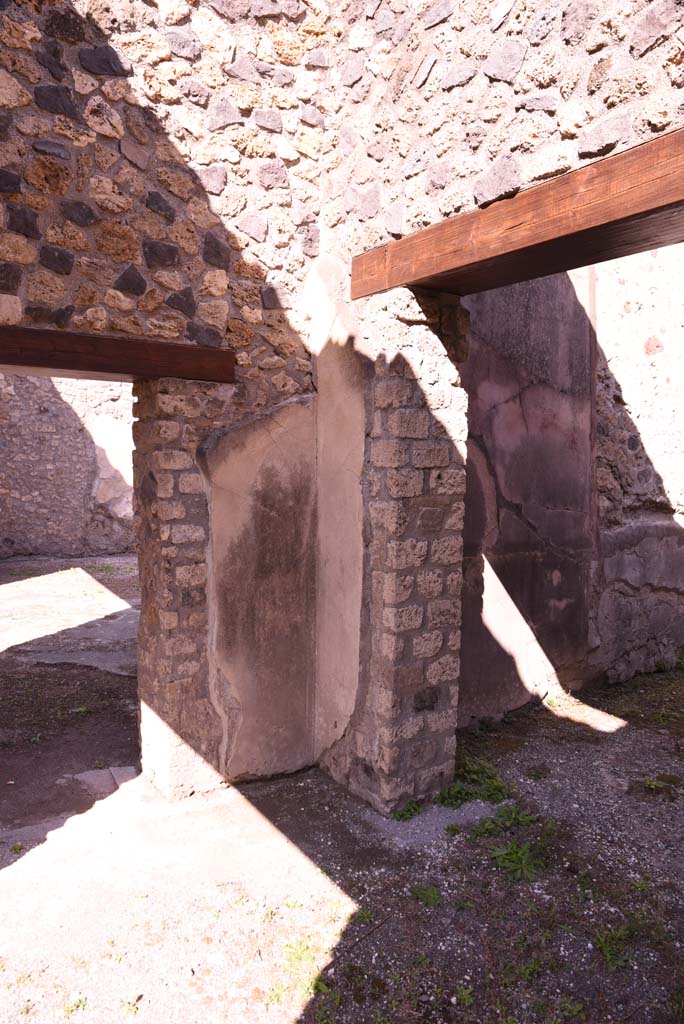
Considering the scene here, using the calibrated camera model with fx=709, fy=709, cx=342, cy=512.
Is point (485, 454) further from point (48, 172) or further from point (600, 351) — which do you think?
point (48, 172)

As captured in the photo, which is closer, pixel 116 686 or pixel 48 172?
pixel 48 172

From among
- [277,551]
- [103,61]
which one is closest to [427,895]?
[277,551]

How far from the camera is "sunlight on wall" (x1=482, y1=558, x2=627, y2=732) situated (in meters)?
4.36

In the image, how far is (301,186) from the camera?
3.57m

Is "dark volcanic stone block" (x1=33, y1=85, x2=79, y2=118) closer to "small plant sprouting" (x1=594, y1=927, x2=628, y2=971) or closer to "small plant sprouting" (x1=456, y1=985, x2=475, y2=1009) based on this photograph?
"small plant sprouting" (x1=456, y1=985, x2=475, y2=1009)

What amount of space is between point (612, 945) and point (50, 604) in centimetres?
643

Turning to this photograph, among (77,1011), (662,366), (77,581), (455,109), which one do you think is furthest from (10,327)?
(77,581)

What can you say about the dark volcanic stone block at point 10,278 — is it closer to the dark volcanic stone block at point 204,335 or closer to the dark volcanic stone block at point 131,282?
the dark volcanic stone block at point 131,282

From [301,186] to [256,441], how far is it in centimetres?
132

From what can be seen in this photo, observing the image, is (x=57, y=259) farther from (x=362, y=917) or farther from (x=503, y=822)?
(x=503, y=822)

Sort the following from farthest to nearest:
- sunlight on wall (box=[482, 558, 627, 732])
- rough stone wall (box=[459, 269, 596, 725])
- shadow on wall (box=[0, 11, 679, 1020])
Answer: sunlight on wall (box=[482, 558, 627, 732]) < rough stone wall (box=[459, 269, 596, 725]) < shadow on wall (box=[0, 11, 679, 1020])

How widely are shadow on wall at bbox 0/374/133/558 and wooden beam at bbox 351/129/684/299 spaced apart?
8.25m

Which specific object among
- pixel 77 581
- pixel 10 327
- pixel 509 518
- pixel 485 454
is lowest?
pixel 77 581

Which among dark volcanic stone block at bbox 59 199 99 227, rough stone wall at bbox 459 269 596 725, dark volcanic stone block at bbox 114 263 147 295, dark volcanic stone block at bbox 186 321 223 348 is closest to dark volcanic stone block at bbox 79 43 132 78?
dark volcanic stone block at bbox 59 199 99 227
